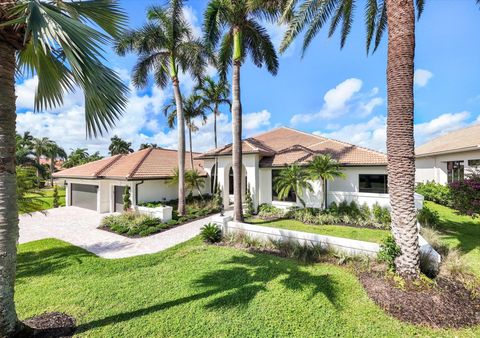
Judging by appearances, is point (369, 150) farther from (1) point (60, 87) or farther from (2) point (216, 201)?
(1) point (60, 87)

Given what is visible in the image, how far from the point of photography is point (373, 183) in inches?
607

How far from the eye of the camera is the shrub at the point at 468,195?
8.99 metres

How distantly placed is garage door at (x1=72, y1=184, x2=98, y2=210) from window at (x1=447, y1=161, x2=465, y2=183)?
1291 inches

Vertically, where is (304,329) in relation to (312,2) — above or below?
below

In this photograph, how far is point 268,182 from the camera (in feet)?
59.9

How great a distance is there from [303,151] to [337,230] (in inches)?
308

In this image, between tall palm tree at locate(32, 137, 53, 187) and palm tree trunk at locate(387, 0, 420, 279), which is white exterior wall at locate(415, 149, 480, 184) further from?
tall palm tree at locate(32, 137, 53, 187)

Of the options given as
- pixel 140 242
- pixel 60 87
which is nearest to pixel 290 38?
pixel 60 87

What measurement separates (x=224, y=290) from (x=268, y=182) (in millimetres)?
12589

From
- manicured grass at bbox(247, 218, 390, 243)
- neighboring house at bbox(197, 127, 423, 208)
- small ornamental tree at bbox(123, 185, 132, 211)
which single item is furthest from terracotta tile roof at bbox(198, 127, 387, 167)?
small ornamental tree at bbox(123, 185, 132, 211)

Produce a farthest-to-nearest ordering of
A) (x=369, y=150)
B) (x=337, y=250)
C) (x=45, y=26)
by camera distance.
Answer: (x=369, y=150) → (x=337, y=250) → (x=45, y=26)

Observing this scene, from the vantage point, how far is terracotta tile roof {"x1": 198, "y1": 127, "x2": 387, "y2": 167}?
1579cm

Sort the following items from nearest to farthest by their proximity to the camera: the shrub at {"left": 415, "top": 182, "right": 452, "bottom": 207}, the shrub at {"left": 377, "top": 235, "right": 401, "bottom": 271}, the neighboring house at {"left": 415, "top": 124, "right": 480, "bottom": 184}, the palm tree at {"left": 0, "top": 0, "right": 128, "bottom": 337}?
the palm tree at {"left": 0, "top": 0, "right": 128, "bottom": 337} → the shrub at {"left": 377, "top": 235, "right": 401, "bottom": 271} → the neighboring house at {"left": 415, "top": 124, "right": 480, "bottom": 184} → the shrub at {"left": 415, "top": 182, "right": 452, "bottom": 207}

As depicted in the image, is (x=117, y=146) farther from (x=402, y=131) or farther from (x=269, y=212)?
(x=402, y=131)
